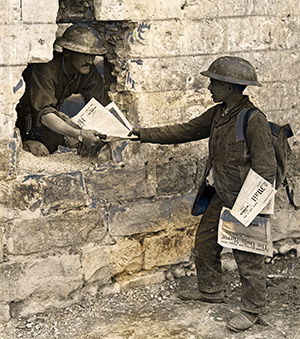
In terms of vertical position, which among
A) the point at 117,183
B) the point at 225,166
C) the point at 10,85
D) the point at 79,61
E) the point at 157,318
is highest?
the point at 79,61

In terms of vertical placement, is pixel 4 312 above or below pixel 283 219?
below

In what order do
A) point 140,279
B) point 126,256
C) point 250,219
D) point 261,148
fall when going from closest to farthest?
point 261,148 < point 250,219 < point 126,256 < point 140,279

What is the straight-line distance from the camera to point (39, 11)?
4953 mm

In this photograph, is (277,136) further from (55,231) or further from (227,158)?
(55,231)

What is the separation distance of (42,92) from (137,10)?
3.14 feet

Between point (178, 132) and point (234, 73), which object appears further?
point (178, 132)

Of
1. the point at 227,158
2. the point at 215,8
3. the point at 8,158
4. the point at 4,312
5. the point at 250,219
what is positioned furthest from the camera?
the point at 215,8

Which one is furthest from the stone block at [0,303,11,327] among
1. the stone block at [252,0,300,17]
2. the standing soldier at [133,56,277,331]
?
the stone block at [252,0,300,17]

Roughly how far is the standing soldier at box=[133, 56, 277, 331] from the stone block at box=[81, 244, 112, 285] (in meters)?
0.72

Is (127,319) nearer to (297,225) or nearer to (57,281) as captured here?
(57,281)

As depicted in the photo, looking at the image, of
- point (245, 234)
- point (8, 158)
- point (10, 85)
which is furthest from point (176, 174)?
point (10, 85)

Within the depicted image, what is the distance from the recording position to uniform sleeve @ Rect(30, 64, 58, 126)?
5.51 m

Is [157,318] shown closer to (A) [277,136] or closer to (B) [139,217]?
(B) [139,217]

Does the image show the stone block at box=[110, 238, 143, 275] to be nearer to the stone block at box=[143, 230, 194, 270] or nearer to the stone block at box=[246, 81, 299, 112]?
the stone block at box=[143, 230, 194, 270]
